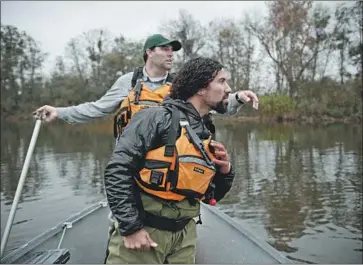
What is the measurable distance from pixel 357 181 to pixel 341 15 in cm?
2256

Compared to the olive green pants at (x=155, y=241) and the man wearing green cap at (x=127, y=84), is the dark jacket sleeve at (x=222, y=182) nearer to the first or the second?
the olive green pants at (x=155, y=241)

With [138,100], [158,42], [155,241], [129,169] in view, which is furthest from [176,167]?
[158,42]

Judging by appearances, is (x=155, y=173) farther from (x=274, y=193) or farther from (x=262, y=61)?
(x=262, y=61)

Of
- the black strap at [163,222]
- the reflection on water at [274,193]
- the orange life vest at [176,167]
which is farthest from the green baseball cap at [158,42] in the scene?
the reflection on water at [274,193]

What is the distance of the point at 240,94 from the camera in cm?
224

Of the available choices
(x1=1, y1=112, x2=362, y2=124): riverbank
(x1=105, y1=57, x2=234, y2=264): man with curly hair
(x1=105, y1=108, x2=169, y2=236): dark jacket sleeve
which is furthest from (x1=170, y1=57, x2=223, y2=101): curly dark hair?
(x1=1, y1=112, x2=362, y2=124): riverbank

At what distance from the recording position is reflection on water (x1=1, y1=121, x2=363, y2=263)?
570cm

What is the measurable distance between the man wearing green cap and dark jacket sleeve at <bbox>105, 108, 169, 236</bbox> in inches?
36.1

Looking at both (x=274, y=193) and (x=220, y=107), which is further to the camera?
(x=274, y=193)

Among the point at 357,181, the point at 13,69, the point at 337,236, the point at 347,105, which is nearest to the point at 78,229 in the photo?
the point at 337,236

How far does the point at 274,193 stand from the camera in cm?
820

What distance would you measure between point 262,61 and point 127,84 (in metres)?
31.2

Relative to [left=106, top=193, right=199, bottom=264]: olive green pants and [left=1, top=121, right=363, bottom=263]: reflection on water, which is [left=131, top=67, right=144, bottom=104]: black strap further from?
[left=1, top=121, right=363, bottom=263]: reflection on water

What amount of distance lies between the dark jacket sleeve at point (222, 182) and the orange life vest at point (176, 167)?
0.97ft
